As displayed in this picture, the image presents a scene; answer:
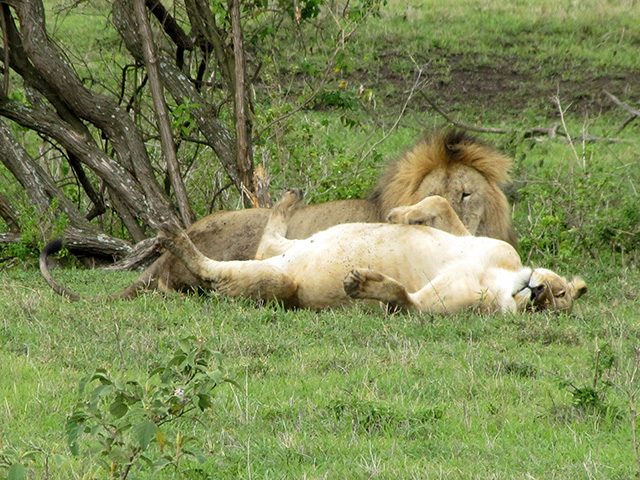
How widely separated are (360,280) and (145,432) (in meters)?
2.70

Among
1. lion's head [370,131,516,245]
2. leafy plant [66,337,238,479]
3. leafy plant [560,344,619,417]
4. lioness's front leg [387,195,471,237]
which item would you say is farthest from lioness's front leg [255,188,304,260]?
leafy plant [66,337,238,479]

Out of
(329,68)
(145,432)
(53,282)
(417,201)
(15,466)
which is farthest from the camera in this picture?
(329,68)

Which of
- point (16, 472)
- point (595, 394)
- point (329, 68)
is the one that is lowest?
point (595, 394)

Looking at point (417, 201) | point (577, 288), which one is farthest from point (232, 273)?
point (577, 288)

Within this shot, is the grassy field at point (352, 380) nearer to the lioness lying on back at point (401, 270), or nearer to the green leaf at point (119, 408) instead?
the green leaf at point (119, 408)

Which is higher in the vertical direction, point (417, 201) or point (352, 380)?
point (352, 380)

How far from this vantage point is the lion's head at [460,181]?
677 cm

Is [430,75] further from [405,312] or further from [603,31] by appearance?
[405,312]

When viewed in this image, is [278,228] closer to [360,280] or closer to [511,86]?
[360,280]

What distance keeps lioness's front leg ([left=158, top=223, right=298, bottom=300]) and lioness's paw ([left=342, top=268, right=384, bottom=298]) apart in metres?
0.73

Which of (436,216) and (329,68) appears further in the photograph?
(329,68)

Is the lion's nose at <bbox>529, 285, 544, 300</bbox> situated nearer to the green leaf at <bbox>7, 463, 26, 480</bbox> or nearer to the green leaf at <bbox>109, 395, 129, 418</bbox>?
the green leaf at <bbox>109, 395, 129, 418</bbox>

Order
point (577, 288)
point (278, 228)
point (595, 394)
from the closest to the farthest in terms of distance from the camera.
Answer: point (595, 394) → point (577, 288) → point (278, 228)

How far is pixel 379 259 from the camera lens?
5840 mm
